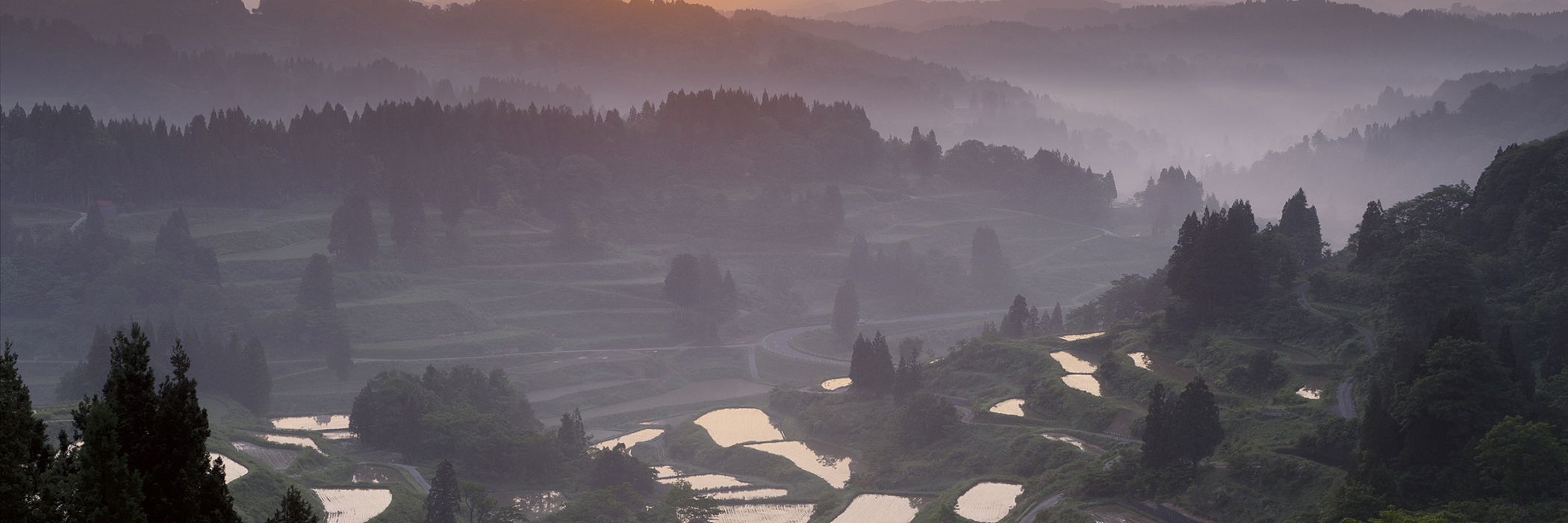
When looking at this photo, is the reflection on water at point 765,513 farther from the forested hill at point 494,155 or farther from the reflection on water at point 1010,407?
the forested hill at point 494,155

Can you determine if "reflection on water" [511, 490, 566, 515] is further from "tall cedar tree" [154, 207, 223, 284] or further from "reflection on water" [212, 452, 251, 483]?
"tall cedar tree" [154, 207, 223, 284]

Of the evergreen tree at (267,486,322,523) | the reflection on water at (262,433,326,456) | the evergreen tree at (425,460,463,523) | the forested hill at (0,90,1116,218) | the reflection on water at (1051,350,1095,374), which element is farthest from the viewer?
the forested hill at (0,90,1116,218)

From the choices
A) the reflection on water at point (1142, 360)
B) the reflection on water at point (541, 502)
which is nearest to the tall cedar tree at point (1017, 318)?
the reflection on water at point (1142, 360)

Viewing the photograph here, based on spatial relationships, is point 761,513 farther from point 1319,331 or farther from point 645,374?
point 645,374

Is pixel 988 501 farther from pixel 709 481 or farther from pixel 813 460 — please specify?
pixel 709 481

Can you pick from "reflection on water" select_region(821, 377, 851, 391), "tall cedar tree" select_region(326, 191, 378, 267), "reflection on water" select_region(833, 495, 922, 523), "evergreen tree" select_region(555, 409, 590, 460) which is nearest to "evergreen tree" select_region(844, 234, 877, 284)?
"reflection on water" select_region(821, 377, 851, 391)
